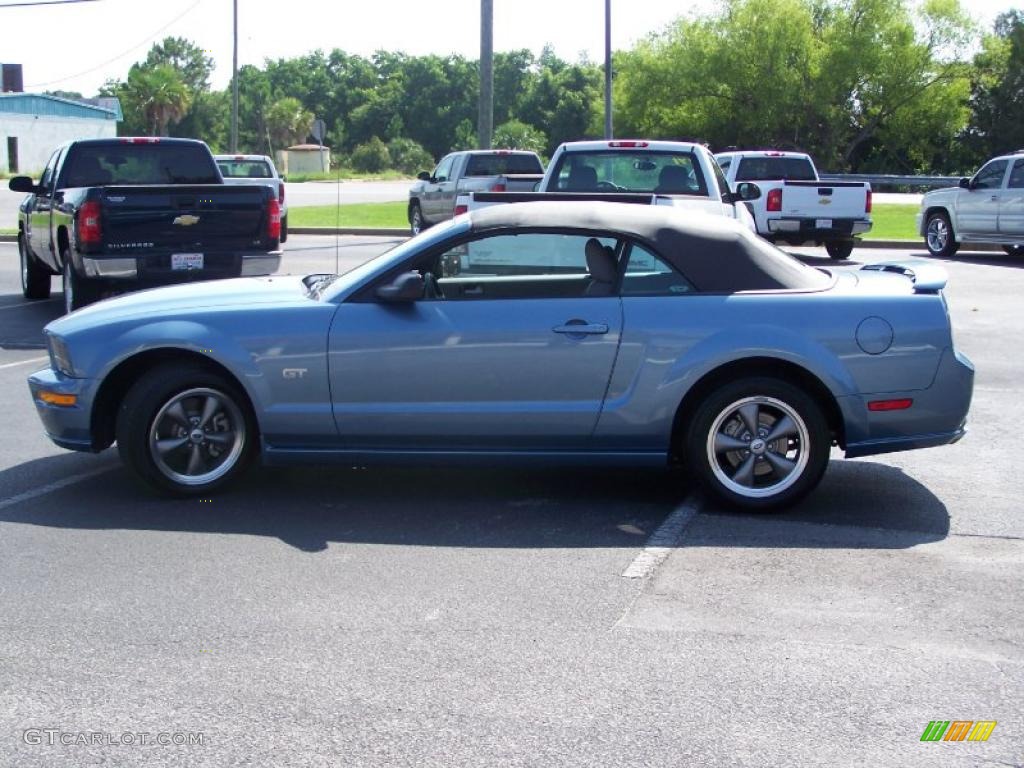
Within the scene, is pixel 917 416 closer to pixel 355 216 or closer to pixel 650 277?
pixel 650 277

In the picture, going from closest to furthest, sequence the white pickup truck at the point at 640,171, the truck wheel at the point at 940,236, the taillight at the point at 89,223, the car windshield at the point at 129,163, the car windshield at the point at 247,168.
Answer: the taillight at the point at 89,223 → the white pickup truck at the point at 640,171 → the car windshield at the point at 129,163 → the truck wheel at the point at 940,236 → the car windshield at the point at 247,168

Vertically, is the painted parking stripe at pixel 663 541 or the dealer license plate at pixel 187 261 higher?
the dealer license plate at pixel 187 261

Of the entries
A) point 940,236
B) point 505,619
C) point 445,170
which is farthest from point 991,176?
point 505,619

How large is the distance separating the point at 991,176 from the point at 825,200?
3.07 m

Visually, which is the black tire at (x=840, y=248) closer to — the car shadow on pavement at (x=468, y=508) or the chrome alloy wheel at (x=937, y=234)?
the chrome alloy wheel at (x=937, y=234)

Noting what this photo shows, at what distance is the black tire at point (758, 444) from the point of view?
6492mm

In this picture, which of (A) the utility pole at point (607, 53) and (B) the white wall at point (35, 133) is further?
(B) the white wall at point (35, 133)

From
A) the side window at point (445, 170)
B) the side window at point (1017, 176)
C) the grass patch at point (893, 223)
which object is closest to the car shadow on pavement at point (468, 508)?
the side window at point (1017, 176)

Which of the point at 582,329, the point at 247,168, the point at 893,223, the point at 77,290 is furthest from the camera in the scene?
the point at 893,223

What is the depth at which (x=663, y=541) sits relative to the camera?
6.18 metres

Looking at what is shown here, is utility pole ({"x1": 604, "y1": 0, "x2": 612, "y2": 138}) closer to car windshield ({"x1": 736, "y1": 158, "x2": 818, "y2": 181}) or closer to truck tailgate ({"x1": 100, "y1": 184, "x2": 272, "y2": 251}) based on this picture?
car windshield ({"x1": 736, "y1": 158, "x2": 818, "y2": 181})

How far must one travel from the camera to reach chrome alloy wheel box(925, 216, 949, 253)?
73.3 ft

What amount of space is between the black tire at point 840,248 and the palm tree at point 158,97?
7543 cm

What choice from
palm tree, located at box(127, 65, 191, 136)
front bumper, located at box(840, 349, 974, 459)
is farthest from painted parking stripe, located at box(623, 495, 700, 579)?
palm tree, located at box(127, 65, 191, 136)
